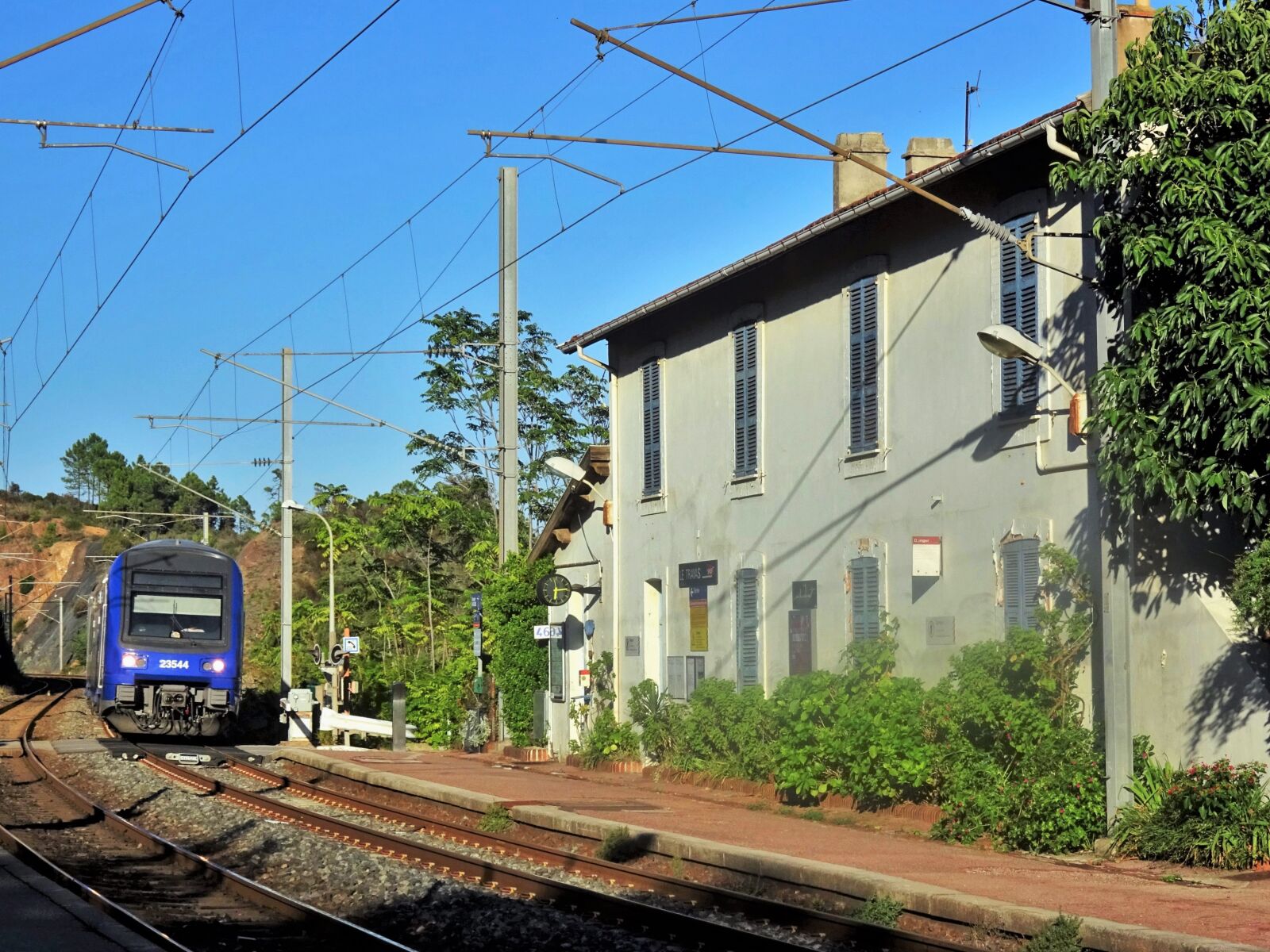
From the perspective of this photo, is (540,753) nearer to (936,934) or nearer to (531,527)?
(936,934)

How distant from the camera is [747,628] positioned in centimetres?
2164

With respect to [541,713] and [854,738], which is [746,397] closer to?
[854,738]

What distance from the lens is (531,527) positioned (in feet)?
157

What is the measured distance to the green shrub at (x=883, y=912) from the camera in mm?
10859

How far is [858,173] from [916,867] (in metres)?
12.2

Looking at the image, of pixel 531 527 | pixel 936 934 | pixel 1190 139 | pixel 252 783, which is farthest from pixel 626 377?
pixel 531 527

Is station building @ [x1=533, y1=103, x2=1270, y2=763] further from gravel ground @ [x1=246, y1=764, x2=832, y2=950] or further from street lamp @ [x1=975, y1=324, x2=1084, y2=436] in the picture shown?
gravel ground @ [x1=246, y1=764, x2=832, y2=950]

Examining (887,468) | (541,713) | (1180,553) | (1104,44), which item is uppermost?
(1104,44)

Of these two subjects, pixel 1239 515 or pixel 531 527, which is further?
pixel 531 527

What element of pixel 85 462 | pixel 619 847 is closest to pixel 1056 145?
pixel 619 847

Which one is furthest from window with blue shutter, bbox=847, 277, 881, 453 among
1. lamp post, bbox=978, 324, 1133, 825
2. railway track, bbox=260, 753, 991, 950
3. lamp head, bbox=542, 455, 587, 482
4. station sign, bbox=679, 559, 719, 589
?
lamp head, bbox=542, 455, 587, 482

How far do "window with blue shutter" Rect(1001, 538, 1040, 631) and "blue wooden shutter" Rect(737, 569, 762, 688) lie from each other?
18.3 feet

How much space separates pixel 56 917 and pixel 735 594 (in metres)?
12.6

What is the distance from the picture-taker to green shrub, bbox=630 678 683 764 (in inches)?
892
